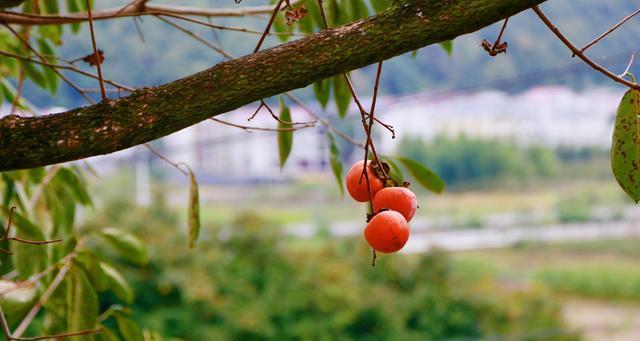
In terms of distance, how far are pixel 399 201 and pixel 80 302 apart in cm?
38

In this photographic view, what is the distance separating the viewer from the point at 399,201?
0.44 metres

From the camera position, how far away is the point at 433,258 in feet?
10.1

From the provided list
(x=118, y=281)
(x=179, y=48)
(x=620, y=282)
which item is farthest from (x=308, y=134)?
(x=118, y=281)

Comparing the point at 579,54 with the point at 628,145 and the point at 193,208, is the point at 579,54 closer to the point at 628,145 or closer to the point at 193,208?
the point at 628,145

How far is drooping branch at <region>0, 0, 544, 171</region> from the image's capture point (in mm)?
369

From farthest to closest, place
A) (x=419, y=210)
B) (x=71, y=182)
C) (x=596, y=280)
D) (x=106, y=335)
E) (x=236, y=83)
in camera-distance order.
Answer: (x=596, y=280)
(x=419, y=210)
(x=71, y=182)
(x=106, y=335)
(x=236, y=83)

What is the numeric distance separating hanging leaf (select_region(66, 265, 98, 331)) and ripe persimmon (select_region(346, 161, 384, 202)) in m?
0.33

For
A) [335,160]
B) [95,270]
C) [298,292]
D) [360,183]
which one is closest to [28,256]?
[95,270]

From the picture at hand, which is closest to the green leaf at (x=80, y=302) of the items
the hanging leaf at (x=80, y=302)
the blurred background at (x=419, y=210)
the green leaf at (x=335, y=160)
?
the hanging leaf at (x=80, y=302)

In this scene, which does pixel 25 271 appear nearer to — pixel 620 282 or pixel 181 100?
pixel 181 100

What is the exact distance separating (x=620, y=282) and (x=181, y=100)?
392 cm

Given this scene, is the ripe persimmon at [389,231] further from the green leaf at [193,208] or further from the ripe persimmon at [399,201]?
the green leaf at [193,208]

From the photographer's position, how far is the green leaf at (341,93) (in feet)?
2.57

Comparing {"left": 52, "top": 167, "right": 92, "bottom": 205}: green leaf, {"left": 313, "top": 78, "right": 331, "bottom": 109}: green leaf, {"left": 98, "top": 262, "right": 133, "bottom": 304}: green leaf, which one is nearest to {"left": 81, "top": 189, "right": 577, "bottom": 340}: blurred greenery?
{"left": 52, "top": 167, "right": 92, "bottom": 205}: green leaf
